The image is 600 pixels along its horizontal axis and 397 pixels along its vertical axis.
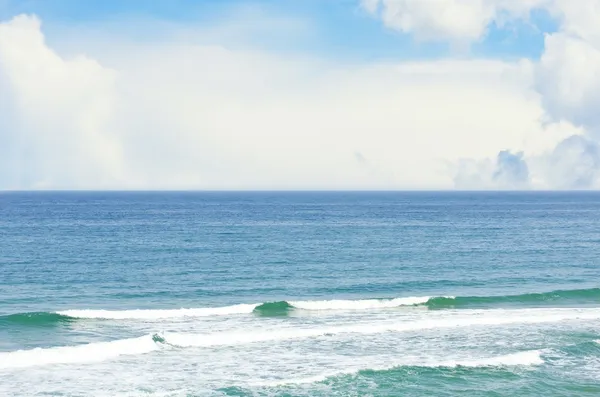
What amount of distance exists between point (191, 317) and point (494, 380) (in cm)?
1862

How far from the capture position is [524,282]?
166ft

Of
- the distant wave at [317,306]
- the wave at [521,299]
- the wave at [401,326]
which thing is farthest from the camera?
the wave at [521,299]

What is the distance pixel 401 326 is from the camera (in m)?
36.0

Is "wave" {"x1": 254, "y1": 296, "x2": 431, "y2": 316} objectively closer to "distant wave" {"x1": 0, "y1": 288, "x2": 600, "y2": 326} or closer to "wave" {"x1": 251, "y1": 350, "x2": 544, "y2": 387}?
"distant wave" {"x1": 0, "y1": 288, "x2": 600, "y2": 326}

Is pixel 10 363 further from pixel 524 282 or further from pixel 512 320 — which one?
pixel 524 282

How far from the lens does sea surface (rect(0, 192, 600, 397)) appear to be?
26.7 m

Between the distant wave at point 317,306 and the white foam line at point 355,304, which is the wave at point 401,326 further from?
the white foam line at point 355,304

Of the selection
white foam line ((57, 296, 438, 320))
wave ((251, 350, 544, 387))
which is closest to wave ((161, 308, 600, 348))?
white foam line ((57, 296, 438, 320))

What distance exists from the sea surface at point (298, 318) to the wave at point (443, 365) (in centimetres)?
9

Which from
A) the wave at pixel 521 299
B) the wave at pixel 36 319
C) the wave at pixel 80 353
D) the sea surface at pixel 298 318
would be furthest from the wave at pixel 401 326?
the wave at pixel 36 319

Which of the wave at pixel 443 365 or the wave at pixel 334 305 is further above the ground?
the wave at pixel 334 305

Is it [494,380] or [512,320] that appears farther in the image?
[512,320]

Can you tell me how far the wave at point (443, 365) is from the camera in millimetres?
26339

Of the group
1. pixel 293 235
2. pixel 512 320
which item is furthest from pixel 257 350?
pixel 293 235
